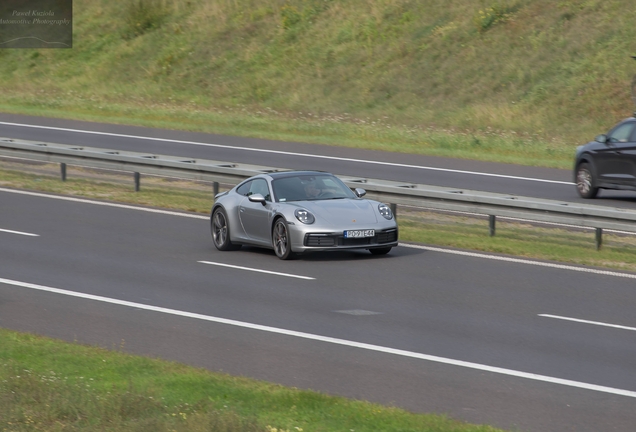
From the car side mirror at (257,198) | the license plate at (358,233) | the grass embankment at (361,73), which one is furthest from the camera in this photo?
the grass embankment at (361,73)

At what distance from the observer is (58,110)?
41906 mm

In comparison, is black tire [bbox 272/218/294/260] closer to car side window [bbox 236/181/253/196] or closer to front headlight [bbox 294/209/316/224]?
front headlight [bbox 294/209/316/224]

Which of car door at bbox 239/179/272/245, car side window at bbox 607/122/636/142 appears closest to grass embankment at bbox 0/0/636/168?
car side window at bbox 607/122/636/142

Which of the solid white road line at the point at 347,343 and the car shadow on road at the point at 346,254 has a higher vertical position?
the car shadow on road at the point at 346,254

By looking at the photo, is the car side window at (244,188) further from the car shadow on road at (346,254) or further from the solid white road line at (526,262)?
the solid white road line at (526,262)

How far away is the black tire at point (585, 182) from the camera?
22938 mm

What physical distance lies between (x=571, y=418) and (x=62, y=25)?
5280 centimetres

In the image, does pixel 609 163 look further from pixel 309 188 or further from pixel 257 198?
pixel 257 198

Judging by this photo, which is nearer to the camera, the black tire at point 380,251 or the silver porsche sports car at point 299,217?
the silver porsche sports car at point 299,217

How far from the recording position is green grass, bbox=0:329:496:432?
23.2 feet

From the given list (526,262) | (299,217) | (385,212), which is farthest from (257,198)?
(526,262)

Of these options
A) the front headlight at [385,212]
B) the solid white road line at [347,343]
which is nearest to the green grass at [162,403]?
the solid white road line at [347,343]

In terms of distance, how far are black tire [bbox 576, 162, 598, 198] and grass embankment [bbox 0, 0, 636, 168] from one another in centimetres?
624

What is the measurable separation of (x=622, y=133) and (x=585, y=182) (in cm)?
129
